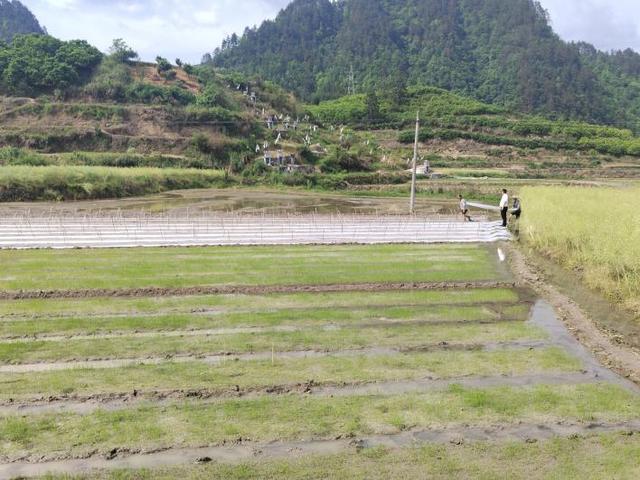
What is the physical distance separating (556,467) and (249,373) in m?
6.11

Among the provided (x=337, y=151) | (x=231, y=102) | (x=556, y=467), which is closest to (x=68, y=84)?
(x=231, y=102)

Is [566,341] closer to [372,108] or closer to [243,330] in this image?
[243,330]

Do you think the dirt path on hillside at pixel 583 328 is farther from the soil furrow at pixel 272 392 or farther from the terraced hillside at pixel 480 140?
the terraced hillside at pixel 480 140

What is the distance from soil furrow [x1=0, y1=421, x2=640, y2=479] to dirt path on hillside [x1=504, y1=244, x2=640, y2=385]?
317 centimetres

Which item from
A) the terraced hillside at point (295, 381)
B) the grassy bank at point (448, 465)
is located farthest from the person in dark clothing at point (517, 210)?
the grassy bank at point (448, 465)

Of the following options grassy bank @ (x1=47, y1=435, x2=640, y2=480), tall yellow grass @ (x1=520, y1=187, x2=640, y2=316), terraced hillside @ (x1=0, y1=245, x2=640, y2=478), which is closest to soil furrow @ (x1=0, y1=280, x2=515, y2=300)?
terraced hillside @ (x1=0, y1=245, x2=640, y2=478)

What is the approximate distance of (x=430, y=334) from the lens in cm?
1460

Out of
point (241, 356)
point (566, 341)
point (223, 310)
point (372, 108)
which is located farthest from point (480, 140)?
point (241, 356)

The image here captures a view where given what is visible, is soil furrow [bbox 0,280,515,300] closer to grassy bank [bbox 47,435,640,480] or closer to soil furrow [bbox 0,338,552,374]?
soil furrow [bbox 0,338,552,374]

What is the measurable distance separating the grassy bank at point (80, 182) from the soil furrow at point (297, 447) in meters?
40.4

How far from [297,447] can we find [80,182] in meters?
43.1

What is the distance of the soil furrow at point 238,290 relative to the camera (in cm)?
1764

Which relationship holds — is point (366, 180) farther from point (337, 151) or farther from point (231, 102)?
point (231, 102)

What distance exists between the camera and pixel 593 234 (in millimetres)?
21062
